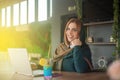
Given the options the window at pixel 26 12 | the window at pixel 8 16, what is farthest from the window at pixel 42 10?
the window at pixel 8 16

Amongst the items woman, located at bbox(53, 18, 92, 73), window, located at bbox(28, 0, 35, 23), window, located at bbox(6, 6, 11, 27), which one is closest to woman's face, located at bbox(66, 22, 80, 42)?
woman, located at bbox(53, 18, 92, 73)

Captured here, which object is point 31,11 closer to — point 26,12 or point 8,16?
point 26,12

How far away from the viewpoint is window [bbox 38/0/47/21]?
7277 millimetres

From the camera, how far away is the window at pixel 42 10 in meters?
7.28

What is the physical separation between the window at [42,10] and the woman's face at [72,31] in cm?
531

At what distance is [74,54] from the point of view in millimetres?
1709

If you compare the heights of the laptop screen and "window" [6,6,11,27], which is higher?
"window" [6,6,11,27]

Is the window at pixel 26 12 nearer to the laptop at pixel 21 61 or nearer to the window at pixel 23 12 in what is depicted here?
the window at pixel 23 12

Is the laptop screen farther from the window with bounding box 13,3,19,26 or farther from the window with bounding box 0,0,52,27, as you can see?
the window with bounding box 13,3,19,26

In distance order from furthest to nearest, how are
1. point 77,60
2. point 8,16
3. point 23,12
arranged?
point 8,16 → point 23,12 → point 77,60

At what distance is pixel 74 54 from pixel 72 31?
23 centimetres

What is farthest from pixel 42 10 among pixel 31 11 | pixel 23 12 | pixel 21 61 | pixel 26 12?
pixel 21 61

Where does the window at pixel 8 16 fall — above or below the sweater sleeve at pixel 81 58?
above

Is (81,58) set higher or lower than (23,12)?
lower
